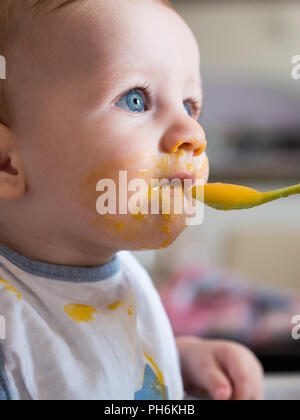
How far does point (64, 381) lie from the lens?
16.5 inches

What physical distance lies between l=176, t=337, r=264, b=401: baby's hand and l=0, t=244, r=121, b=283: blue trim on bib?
177mm

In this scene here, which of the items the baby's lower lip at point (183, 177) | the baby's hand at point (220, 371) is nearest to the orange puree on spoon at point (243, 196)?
the baby's lower lip at point (183, 177)

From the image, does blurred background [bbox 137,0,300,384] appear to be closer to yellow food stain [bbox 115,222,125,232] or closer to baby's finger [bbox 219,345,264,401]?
baby's finger [bbox 219,345,264,401]

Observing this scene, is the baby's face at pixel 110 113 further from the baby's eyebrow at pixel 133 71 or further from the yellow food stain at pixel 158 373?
the yellow food stain at pixel 158 373

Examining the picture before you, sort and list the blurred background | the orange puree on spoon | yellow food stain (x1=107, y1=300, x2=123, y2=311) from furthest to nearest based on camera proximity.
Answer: the blurred background
yellow food stain (x1=107, y1=300, x2=123, y2=311)
the orange puree on spoon

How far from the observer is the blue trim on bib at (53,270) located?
456 mm

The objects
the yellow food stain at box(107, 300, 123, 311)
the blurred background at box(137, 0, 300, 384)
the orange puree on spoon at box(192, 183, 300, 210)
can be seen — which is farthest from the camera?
the blurred background at box(137, 0, 300, 384)

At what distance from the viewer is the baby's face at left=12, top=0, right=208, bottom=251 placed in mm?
400

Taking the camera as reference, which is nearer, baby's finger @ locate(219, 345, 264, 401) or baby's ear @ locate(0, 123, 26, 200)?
baby's ear @ locate(0, 123, 26, 200)

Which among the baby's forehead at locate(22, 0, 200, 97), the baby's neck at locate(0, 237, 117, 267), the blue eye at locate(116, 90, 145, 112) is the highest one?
the baby's forehead at locate(22, 0, 200, 97)

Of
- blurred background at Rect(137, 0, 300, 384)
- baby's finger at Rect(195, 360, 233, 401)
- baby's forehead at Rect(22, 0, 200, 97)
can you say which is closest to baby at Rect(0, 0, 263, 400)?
baby's forehead at Rect(22, 0, 200, 97)

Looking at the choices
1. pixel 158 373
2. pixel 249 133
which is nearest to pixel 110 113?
pixel 158 373
